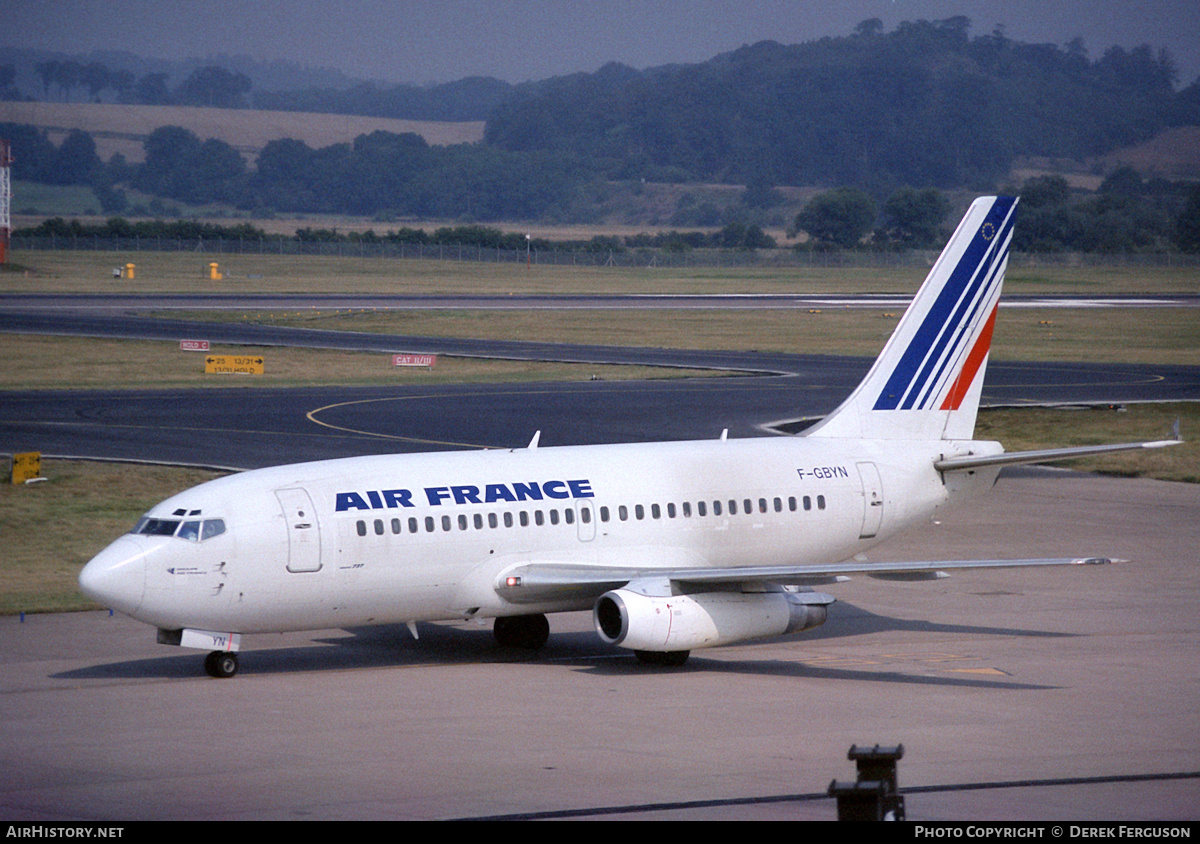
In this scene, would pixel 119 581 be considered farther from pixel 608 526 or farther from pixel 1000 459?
pixel 1000 459

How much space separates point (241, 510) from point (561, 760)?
8475 millimetres

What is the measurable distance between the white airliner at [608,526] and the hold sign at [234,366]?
179ft

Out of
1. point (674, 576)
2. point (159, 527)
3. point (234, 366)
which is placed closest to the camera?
point (159, 527)

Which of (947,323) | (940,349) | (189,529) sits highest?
(947,323)

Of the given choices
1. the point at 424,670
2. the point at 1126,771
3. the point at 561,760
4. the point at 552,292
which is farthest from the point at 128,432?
the point at 552,292

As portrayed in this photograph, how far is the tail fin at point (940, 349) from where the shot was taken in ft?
116

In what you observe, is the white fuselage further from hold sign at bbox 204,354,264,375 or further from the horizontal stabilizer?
hold sign at bbox 204,354,264,375

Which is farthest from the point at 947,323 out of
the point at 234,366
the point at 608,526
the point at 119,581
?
the point at 234,366

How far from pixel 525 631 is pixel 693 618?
4183 millimetres

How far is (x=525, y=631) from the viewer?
3228 centimetres

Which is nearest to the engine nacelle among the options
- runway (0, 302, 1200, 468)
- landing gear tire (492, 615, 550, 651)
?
landing gear tire (492, 615, 550, 651)

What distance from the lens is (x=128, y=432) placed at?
6053 cm

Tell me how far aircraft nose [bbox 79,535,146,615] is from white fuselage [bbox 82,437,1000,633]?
0.02 m

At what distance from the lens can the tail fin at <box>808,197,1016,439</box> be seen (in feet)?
116
